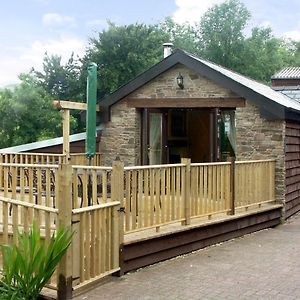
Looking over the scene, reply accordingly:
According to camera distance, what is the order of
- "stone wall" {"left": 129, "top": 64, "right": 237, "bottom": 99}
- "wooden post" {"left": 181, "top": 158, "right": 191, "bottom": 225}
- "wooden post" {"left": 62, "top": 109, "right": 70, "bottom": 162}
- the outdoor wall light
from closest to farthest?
"wooden post" {"left": 181, "top": 158, "right": 191, "bottom": 225} → "stone wall" {"left": 129, "top": 64, "right": 237, "bottom": 99} → "wooden post" {"left": 62, "top": 109, "right": 70, "bottom": 162} → the outdoor wall light

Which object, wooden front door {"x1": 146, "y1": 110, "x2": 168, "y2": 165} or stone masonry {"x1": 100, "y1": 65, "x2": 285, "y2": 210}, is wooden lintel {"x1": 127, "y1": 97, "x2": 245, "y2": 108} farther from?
wooden front door {"x1": 146, "y1": 110, "x2": 168, "y2": 165}

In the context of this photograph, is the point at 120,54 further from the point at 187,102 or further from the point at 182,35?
the point at 182,35

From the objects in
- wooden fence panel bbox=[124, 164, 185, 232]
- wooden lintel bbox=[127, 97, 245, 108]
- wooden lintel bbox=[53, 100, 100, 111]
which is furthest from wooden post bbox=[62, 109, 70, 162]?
wooden fence panel bbox=[124, 164, 185, 232]

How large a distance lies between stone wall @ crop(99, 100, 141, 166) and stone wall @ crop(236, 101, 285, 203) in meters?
2.65

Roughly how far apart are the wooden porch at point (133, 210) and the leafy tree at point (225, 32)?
114ft

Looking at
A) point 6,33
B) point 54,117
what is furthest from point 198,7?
point 54,117

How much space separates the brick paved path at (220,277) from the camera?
212 inches

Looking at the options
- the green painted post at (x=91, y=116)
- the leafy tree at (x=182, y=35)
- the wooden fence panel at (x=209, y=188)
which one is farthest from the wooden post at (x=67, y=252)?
the leafy tree at (x=182, y=35)

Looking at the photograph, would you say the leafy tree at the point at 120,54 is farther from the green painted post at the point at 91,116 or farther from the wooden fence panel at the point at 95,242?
the wooden fence panel at the point at 95,242

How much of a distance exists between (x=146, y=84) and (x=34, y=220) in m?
7.09

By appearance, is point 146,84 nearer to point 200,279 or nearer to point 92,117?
point 92,117

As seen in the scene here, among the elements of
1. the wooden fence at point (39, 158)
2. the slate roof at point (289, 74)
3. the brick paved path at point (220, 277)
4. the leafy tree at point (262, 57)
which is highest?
the leafy tree at point (262, 57)

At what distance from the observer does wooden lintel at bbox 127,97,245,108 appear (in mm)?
10805

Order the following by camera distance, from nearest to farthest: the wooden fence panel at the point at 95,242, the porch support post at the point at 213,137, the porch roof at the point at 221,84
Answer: the wooden fence panel at the point at 95,242 → the porch roof at the point at 221,84 → the porch support post at the point at 213,137
